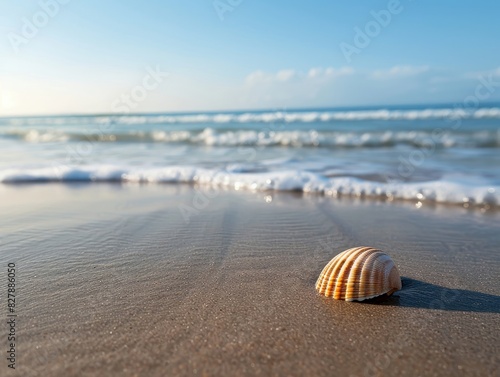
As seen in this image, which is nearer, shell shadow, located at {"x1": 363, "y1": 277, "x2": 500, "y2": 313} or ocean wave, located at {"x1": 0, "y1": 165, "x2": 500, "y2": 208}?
shell shadow, located at {"x1": 363, "y1": 277, "x2": 500, "y2": 313}

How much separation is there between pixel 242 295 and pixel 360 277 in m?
0.73

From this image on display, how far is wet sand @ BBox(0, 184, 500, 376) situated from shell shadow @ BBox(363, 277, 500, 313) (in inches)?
0.4

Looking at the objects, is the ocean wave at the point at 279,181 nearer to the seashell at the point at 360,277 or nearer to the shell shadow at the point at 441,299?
the shell shadow at the point at 441,299

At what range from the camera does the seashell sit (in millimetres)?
2414

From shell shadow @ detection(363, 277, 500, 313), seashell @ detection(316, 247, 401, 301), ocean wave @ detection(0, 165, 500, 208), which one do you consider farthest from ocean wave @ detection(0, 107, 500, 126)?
seashell @ detection(316, 247, 401, 301)

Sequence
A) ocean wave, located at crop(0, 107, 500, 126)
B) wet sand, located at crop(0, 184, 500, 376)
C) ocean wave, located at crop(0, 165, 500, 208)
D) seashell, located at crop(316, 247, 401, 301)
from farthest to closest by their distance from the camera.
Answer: ocean wave, located at crop(0, 107, 500, 126)
ocean wave, located at crop(0, 165, 500, 208)
seashell, located at crop(316, 247, 401, 301)
wet sand, located at crop(0, 184, 500, 376)

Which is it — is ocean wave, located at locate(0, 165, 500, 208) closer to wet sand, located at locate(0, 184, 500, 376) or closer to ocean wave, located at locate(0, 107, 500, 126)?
wet sand, located at locate(0, 184, 500, 376)

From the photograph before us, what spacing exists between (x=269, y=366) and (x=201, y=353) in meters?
0.33

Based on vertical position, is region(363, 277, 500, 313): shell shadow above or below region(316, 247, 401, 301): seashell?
below

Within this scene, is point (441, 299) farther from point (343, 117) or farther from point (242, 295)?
point (343, 117)

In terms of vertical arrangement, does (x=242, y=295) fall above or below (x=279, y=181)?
below

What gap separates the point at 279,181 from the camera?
6531mm

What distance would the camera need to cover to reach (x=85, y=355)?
1933 mm

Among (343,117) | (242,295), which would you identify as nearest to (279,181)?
(242,295)
